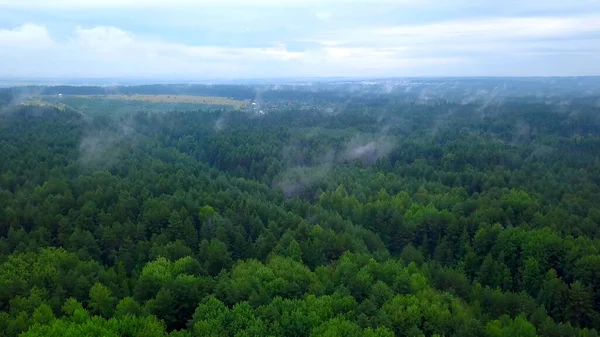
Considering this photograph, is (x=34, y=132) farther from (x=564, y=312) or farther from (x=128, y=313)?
(x=564, y=312)

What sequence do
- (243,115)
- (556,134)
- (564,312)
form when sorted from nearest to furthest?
1. (564,312)
2. (556,134)
3. (243,115)

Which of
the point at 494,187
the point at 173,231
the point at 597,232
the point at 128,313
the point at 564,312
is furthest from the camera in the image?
the point at 494,187

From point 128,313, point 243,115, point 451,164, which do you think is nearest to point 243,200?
point 128,313

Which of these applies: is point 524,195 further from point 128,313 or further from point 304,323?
point 128,313

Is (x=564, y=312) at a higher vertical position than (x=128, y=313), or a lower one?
lower

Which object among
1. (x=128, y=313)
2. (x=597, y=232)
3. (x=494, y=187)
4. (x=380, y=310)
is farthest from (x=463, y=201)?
(x=128, y=313)

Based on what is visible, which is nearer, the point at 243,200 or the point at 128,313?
the point at 128,313
